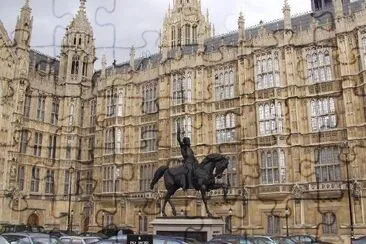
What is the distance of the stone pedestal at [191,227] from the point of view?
20.8m

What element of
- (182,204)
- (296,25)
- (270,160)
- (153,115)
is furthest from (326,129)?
(153,115)

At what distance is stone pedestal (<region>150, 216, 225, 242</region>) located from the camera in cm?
2084

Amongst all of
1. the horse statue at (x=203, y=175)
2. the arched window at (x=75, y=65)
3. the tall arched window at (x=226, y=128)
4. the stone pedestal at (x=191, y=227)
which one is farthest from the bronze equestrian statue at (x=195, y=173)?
the arched window at (x=75, y=65)

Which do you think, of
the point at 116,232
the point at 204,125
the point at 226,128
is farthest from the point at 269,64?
the point at 116,232

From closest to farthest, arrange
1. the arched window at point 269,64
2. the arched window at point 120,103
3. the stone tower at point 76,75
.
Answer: the arched window at point 269,64 → the arched window at point 120,103 → the stone tower at point 76,75

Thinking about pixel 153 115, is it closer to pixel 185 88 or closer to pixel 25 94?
pixel 185 88

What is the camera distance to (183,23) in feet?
211

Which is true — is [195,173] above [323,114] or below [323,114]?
below

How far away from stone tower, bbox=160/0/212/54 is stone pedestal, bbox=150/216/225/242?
4415 centimetres

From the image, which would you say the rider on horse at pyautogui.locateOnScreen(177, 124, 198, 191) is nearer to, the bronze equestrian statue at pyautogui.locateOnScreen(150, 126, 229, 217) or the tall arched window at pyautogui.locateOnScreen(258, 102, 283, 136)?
the bronze equestrian statue at pyautogui.locateOnScreen(150, 126, 229, 217)

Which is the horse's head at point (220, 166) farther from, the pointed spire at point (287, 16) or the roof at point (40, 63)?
the roof at point (40, 63)

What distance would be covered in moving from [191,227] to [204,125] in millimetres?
19785

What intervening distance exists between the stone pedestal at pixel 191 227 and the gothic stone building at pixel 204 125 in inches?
434

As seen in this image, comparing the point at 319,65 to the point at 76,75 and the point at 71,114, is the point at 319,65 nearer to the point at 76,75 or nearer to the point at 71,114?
the point at 71,114
